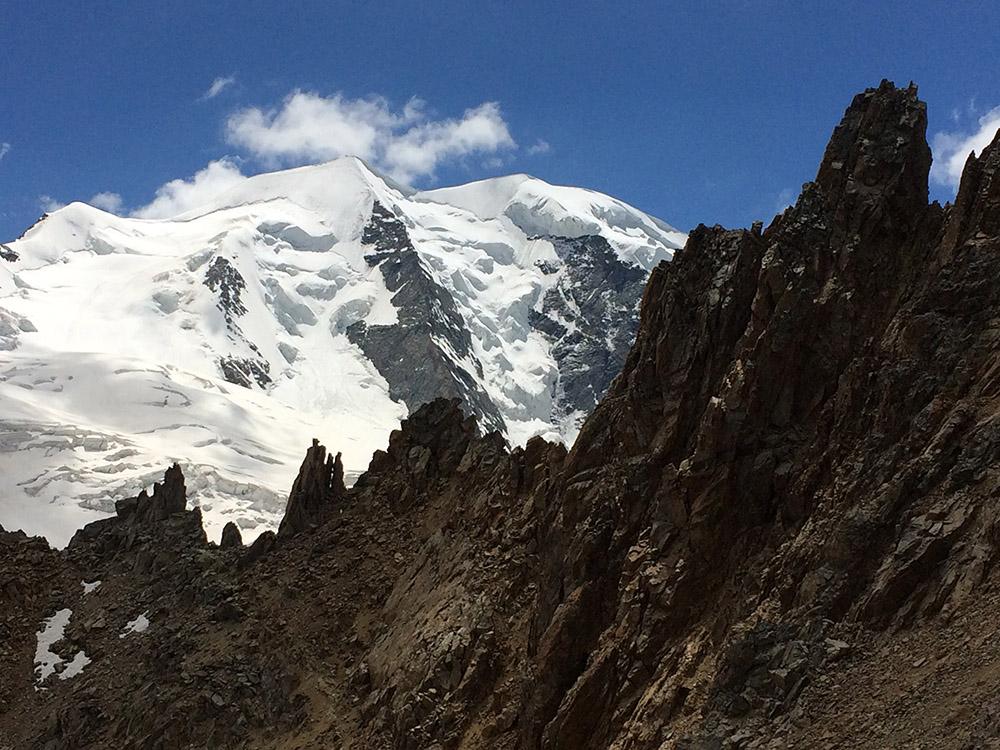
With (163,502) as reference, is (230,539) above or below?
below

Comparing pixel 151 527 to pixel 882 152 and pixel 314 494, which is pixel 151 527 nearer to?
pixel 314 494

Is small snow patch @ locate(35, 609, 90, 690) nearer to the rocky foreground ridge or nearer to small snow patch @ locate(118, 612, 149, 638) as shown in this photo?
the rocky foreground ridge

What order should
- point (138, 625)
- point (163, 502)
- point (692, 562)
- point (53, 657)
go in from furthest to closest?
point (163, 502) < point (138, 625) < point (53, 657) < point (692, 562)

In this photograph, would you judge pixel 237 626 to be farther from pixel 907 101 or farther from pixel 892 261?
pixel 907 101

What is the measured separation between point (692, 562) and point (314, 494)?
109 feet

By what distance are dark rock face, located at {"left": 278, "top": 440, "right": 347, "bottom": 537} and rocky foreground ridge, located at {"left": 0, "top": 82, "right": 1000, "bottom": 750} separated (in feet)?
1.14

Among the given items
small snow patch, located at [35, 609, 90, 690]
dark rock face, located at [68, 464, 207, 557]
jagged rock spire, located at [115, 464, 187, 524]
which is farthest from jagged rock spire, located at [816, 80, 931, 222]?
jagged rock spire, located at [115, 464, 187, 524]

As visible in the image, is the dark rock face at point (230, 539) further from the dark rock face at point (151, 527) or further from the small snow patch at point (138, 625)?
the small snow patch at point (138, 625)

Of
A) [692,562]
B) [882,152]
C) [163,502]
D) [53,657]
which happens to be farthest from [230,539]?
[882,152]

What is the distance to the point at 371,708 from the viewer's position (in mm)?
46438

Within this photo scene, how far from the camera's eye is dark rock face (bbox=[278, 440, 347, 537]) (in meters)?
63.4

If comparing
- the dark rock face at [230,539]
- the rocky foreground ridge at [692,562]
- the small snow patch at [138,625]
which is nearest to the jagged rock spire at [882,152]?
the rocky foreground ridge at [692,562]

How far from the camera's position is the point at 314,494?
6456cm

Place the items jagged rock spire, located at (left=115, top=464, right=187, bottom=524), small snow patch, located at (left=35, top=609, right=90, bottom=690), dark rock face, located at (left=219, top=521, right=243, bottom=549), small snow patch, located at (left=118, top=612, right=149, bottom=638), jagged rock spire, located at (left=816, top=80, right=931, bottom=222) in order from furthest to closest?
1. jagged rock spire, located at (left=115, top=464, right=187, bottom=524)
2. dark rock face, located at (left=219, top=521, right=243, bottom=549)
3. small snow patch, located at (left=118, top=612, right=149, bottom=638)
4. small snow patch, located at (left=35, top=609, right=90, bottom=690)
5. jagged rock spire, located at (left=816, top=80, right=931, bottom=222)
